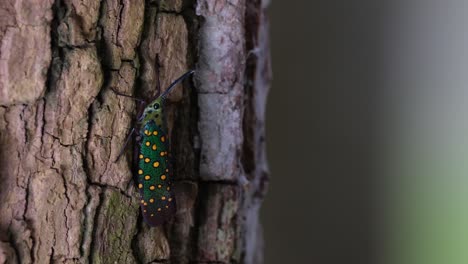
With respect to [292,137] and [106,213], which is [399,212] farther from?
[106,213]

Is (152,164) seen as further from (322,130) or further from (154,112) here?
(322,130)

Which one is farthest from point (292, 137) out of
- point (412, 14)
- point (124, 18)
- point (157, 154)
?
point (124, 18)

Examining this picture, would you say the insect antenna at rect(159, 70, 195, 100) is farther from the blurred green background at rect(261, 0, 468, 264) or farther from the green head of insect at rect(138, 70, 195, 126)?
the blurred green background at rect(261, 0, 468, 264)

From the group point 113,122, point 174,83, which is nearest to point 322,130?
point 174,83

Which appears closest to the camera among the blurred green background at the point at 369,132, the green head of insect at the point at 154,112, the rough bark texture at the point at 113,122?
the rough bark texture at the point at 113,122

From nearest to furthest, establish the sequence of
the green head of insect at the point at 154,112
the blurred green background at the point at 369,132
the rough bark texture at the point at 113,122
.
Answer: the rough bark texture at the point at 113,122
the green head of insect at the point at 154,112
the blurred green background at the point at 369,132

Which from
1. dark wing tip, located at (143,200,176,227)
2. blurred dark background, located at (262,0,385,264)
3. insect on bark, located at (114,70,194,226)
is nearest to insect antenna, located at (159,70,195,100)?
insect on bark, located at (114,70,194,226)

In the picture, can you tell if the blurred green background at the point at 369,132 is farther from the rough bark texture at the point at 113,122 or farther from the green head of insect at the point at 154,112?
the green head of insect at the point at 154,112

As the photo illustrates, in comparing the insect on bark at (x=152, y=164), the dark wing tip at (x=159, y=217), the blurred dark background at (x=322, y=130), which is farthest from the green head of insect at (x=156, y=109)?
the blurred dark background at (x=322, y=130)
